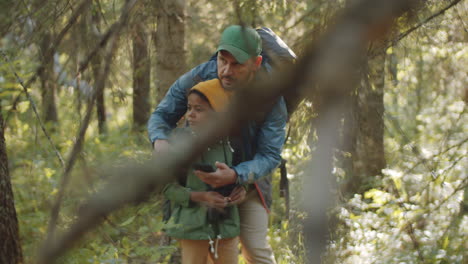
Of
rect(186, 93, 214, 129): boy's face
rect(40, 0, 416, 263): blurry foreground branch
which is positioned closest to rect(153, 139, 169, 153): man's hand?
rect(40, 0, 416, 263): blurry foreground branch

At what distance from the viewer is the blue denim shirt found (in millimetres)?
2656

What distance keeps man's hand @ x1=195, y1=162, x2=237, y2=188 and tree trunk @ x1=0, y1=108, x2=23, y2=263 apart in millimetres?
1911

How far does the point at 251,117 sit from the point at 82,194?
46 centimetres

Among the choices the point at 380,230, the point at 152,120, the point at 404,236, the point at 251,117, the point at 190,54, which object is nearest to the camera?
the point at 251,117

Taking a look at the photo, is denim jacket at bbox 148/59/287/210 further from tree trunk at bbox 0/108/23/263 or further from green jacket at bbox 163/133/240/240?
tree trunk at bbox 0/108/23/263

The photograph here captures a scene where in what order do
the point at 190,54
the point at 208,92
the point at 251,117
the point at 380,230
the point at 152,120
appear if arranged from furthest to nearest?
the point at 190,54 < the point at 380,230 < the point at 152,120 < the point at 208,92 < the point at 251,117

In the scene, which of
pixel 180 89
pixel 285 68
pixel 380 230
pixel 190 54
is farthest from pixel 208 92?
pixel 190 54

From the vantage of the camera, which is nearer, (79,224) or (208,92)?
(79,224)

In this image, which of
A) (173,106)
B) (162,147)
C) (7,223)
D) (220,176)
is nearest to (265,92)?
(162,147)

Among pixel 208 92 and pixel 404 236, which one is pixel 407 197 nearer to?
pixel 404 236

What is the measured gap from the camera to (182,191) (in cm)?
278

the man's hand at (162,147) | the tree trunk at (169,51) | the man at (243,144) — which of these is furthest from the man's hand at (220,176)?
the tree trunk at (169,51)

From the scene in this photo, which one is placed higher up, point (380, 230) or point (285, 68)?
point (285, 68)

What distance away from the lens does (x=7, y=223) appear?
12.5 ft
